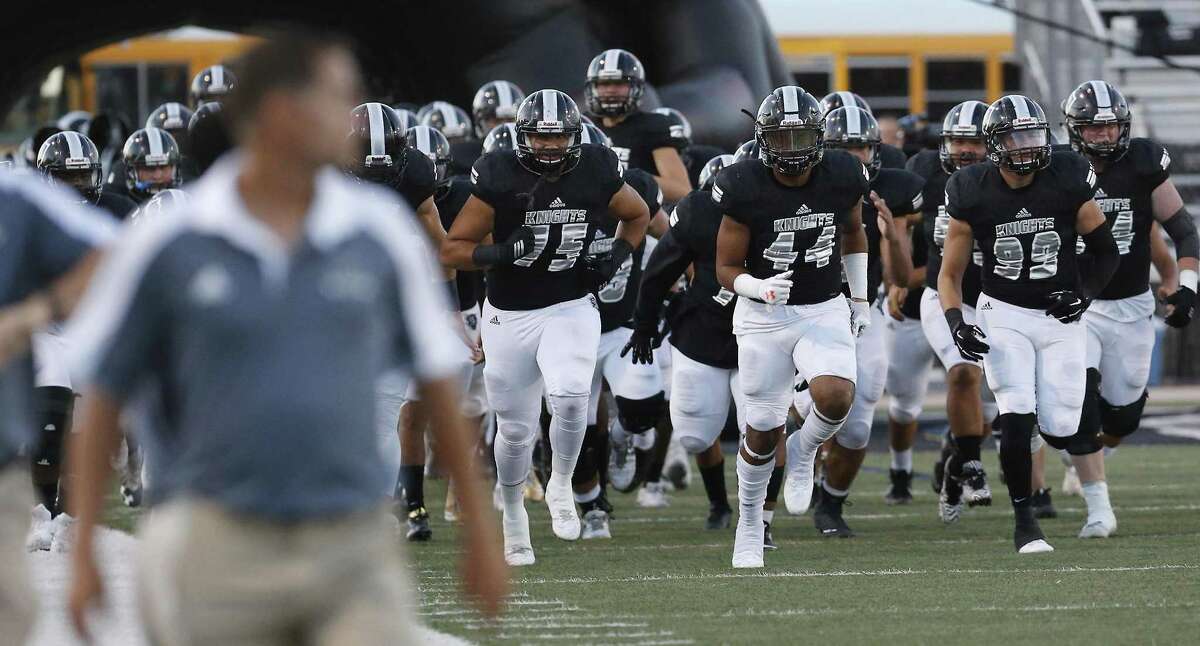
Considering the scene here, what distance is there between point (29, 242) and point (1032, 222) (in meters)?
4.51

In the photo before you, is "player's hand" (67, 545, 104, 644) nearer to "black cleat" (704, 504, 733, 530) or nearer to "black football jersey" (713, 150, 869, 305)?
"black football jersey" (713, 150, 869, 305)

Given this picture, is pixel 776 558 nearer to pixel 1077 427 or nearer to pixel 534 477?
pixel 1077 427

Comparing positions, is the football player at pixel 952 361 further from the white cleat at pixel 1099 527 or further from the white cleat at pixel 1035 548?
the white cleat at pixel 1035 548

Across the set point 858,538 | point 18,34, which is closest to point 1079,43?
point 18,34

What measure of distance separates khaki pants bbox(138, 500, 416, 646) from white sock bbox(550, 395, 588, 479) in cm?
435

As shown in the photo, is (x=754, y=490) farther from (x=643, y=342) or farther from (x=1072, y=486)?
(x=1072, y=486)

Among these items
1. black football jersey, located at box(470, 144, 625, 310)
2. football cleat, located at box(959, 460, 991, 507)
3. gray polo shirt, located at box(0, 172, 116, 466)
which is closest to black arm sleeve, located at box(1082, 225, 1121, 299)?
football cleat, located at box(959, 460, 991, 507)

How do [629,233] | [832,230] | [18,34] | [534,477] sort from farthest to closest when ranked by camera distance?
[18,34] < [534,477] < [629,233] < [832,230]

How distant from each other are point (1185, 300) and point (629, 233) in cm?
225

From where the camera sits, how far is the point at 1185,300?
8.37 metres

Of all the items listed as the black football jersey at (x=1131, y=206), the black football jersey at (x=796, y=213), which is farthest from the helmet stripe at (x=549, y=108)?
the black football jersey at (x=1131, y=206)

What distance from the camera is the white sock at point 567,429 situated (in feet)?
24.6

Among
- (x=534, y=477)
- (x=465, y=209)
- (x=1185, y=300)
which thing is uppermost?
(x=465, y=209)

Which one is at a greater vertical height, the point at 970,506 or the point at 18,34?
the point at 18,34
